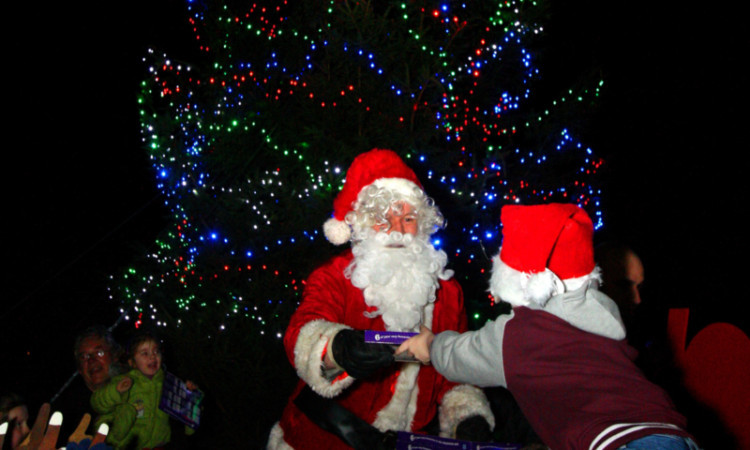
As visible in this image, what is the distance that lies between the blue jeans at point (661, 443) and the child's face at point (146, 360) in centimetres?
285

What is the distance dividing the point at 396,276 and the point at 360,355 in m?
0.60

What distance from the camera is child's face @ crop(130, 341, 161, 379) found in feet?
10.9

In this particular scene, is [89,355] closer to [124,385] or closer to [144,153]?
[124,385]

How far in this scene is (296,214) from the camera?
11.7 feet

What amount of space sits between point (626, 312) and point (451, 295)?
1423 mm

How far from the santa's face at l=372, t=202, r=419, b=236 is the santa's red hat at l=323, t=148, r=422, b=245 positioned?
0.38ft

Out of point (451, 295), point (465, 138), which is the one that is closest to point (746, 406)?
point (451, 295)

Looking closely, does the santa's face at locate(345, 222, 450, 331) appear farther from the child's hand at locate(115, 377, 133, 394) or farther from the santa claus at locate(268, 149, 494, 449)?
the child's hand at locate(115, 377, 133, 394)

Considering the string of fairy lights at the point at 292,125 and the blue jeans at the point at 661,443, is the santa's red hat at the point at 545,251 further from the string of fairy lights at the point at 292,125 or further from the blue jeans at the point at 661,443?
the string of fairy lights at the point at 292,125

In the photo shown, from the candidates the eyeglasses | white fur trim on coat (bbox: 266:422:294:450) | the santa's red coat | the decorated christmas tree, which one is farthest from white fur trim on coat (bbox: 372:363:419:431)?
the eyeglasses

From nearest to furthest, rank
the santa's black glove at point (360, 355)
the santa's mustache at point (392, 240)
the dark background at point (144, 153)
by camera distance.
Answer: the santa's black glove at point (360, 355), the santa's mustache at point (392, 240), the dark background at point (144, 153)

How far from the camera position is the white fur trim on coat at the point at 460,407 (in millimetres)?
2400

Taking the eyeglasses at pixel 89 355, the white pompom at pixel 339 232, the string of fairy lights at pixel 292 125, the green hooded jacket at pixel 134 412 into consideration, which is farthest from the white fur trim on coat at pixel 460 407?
the eyeglasses at pixel 89 355

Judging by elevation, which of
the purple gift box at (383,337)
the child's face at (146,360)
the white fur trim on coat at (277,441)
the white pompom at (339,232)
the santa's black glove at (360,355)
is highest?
the white pompom at (339,232)
